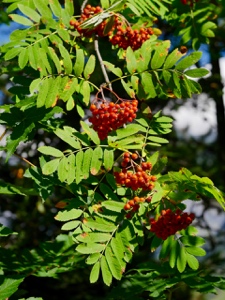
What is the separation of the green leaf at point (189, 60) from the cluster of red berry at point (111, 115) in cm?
24

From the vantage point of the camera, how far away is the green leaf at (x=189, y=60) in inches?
67.1

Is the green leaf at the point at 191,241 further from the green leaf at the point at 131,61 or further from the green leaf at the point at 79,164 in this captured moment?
the green leaf at the point at 131,61

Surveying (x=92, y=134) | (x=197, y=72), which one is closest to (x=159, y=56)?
(x=197, y=72)

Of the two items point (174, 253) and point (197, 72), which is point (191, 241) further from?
point (197, 72)

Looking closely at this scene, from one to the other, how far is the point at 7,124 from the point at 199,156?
410 centimetres

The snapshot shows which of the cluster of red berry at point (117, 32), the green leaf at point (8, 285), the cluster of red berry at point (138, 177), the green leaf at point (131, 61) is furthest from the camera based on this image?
the cluster of red berry at point (117, 32)

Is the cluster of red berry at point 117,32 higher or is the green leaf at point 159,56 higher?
the cluster of red berry at point 117,32

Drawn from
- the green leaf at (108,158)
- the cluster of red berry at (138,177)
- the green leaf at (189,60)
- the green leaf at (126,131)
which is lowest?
the cluster of red berry at (138,177)

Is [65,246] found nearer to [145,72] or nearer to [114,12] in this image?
[145,72]

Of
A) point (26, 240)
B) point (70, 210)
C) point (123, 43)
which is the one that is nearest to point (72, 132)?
point (70, 210)

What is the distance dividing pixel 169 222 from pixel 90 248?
277 mm

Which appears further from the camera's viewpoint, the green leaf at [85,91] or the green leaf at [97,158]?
the green leaf at [85,91]

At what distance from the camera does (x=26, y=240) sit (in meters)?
4.46

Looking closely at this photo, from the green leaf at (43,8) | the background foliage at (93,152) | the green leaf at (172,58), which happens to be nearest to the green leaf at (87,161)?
the background foliage at (93,152)
